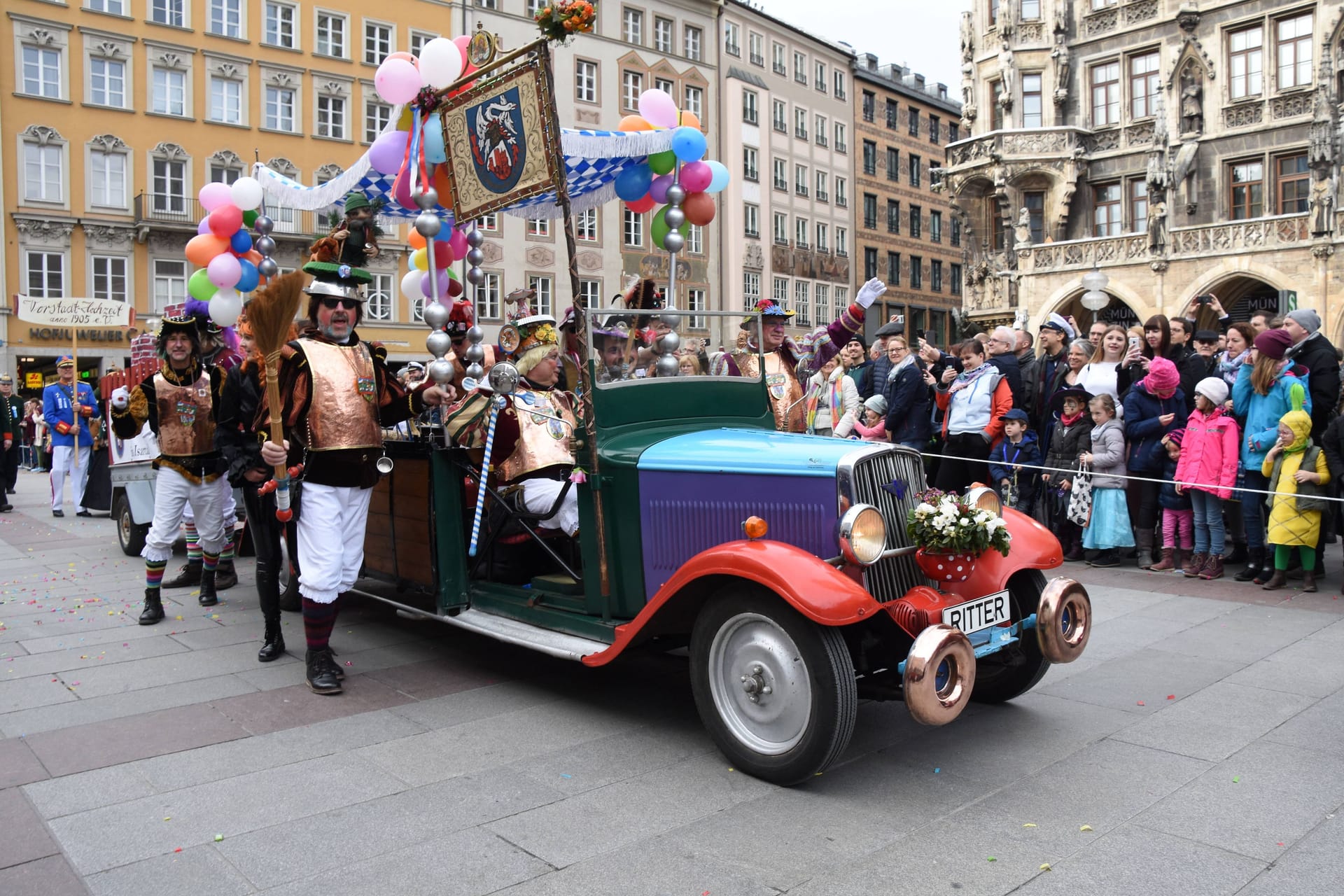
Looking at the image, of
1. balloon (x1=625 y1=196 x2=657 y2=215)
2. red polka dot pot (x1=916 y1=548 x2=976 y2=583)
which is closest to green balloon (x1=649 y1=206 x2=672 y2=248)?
balloon (x1=625 y1=196 x2=657 y2=215)

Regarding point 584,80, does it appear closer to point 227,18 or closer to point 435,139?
point 227,18

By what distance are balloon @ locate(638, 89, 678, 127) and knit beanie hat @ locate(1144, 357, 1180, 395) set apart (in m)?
4.72

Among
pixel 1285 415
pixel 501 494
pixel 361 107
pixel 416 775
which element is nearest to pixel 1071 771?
pixel 416 775

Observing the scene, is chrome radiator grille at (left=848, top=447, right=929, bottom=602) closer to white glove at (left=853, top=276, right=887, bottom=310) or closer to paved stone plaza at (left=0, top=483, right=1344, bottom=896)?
paved stone plaza at (left=0, top=483, right=1344, bottom=896)

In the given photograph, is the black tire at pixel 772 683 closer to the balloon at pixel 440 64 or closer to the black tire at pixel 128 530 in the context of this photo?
the balloon at pixel 440 64

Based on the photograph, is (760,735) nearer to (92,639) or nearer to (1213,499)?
(92,639)

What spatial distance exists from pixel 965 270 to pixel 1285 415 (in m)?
30.8

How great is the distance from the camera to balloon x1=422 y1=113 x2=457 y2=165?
19.3 ft

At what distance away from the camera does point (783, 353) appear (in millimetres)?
7438

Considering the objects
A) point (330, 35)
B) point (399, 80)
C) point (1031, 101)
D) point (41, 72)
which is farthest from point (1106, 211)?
point (41, 72)

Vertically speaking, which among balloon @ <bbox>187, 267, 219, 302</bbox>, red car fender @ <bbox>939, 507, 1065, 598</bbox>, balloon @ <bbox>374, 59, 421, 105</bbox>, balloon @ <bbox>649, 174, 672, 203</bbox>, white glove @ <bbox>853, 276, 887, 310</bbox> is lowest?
red car fender @ <bbox>939, 507, 1065, 598</bbox>

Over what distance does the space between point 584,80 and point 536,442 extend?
117 feet

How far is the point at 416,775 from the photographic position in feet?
13.5

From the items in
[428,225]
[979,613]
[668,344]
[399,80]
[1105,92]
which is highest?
[1105,92]
